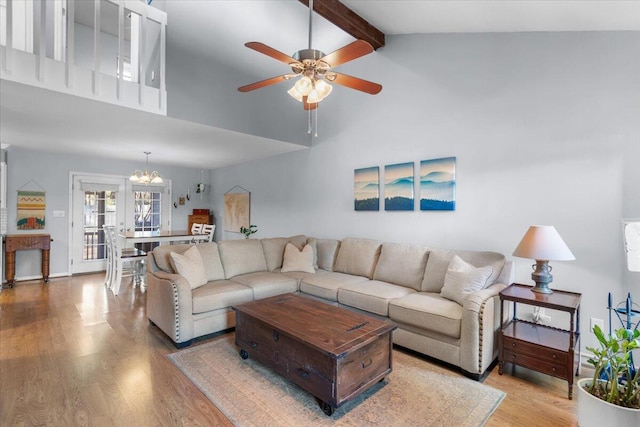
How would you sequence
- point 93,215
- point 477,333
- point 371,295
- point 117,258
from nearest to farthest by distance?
point 477,333 → point 371,295 → point 117,258 → point 93,215

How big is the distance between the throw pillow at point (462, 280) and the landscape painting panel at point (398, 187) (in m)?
1.11

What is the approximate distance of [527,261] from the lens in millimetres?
2891

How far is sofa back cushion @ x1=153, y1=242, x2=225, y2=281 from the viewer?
332 centimetres

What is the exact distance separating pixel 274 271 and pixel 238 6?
10.7 feet

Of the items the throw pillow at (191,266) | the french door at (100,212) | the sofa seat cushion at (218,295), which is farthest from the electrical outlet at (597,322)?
the french door at (100,212)

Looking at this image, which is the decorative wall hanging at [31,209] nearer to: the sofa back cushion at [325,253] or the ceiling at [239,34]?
the ceiling at [239,34]

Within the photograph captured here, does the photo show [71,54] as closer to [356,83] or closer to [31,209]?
[356,83]

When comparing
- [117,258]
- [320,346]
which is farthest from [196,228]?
[320,346]

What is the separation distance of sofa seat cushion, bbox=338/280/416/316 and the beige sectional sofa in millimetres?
10

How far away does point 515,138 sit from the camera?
2.91m

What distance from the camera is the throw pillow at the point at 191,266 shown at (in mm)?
3119

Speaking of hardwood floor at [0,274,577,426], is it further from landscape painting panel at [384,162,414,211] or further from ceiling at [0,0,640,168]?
ceiling at [0,0,640,168]

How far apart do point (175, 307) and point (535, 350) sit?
9.90 ft

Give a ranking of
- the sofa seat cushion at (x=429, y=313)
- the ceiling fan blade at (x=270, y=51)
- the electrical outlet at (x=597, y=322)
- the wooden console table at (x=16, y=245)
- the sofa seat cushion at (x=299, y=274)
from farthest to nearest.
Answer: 1. the wooden console table at (x=16, y=245)
2. the sofa seat cushion at (x=299, y=274)
3. the electrical outlet at (x=597, y=322)
4. the sofa seat cushion at (x=429, y=313)
5. the ceiling fan blade at (x=270, y=51)
